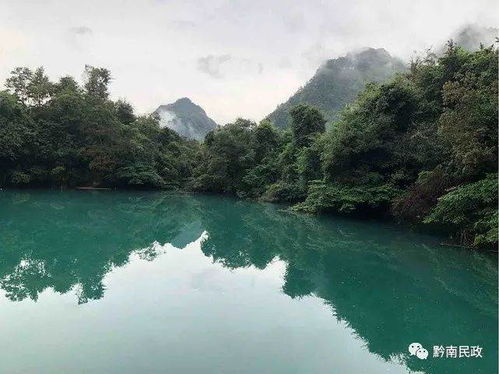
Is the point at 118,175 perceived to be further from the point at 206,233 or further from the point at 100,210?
the point at 206,233

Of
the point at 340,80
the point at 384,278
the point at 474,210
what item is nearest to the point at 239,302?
the point at 384,278

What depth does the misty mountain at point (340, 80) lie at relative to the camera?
54.1 meters

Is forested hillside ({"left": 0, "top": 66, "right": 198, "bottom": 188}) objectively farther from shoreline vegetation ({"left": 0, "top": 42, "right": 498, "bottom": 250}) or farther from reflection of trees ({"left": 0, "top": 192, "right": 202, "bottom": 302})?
reflection of trees ({"left": 0, "top": 192, "right": 202, "bottom": 302})

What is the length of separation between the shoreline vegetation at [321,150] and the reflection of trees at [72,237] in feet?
18.6

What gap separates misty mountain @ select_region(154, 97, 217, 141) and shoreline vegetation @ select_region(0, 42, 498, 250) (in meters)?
59.1

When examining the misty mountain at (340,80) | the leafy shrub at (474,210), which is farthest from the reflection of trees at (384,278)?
the misty mountain at (340,80)

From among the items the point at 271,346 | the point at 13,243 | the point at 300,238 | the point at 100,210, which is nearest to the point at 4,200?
the point at 100,210

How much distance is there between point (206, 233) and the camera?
529 inches

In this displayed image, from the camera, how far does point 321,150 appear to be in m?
18.9

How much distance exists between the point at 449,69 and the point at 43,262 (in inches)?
544

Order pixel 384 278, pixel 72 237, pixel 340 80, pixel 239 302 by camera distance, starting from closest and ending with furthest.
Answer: pixel 239 302 → pixel 384 278 → pixel 72 237 → pixel 340 80

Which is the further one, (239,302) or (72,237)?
(72,237)

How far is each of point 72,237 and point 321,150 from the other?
1143 centimetres

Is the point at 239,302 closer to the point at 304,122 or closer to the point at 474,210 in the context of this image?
→ the point at 474,210
